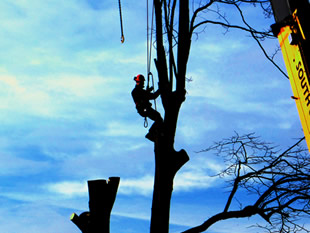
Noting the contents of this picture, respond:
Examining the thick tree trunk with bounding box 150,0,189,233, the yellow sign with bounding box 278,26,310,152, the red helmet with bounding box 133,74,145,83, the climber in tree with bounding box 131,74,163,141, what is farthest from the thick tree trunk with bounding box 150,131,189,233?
the yellow sign with bounding box 278,26,310,152

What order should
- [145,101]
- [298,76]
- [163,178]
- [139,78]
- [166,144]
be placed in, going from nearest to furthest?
[298,76], [163,178], [166,144], [145,101], [139,78]

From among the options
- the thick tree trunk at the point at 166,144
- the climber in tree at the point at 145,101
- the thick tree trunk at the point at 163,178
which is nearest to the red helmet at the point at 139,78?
the climber in tree at the point at 145,101

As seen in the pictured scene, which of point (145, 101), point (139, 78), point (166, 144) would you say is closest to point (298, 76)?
point (166, 144)

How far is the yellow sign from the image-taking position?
3078 millimetres

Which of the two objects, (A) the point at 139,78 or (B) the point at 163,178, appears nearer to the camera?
(B) the point at 163,178

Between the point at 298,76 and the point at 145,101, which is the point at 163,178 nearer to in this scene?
the point at 145,101

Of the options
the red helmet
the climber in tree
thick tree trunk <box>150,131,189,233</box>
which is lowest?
thick tree trunk <box>150,131,189,233</box>

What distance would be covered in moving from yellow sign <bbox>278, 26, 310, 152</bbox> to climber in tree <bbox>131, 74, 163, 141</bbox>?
295cm

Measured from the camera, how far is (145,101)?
6609mm

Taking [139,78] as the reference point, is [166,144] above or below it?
below

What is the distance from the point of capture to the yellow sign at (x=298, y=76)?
10.1 ft

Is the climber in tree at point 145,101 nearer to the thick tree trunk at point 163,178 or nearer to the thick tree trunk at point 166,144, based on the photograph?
the thick tree trunk at point 166,144

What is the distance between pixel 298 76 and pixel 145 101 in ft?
12.3

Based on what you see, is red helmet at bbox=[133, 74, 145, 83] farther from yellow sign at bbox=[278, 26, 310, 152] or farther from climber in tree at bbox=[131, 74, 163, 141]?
yellow sign at bbox=[278, 26, 310, 152]
